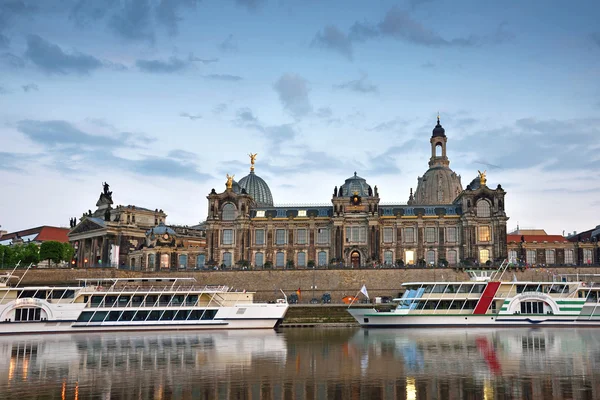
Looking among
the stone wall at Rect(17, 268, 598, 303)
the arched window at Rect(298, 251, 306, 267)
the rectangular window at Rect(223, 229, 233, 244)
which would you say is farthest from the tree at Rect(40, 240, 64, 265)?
the arched window at Rect(298, 251, 306, 267)

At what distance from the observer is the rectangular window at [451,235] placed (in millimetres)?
92688

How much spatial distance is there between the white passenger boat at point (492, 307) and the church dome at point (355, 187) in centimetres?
3739

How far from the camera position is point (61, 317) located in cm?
5566

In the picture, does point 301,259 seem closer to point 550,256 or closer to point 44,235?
point 550,256

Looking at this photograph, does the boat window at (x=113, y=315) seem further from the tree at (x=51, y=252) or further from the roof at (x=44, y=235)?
the roof at (x=44, y=235)

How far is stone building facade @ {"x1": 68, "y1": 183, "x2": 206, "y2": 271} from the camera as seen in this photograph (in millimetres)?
100250

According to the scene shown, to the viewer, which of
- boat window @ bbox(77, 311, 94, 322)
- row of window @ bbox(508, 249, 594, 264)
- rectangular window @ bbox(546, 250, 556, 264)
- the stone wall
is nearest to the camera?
boat window @ bbox(77, 311, 94, 322)

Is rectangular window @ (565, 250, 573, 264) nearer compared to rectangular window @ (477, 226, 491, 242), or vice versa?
rectangular window @ (477, 226, 491, 242)

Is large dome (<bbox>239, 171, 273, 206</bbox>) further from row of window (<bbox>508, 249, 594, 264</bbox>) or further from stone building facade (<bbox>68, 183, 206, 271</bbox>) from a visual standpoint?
row of window (<bbox>508, 249, 594, 264</bbox>)

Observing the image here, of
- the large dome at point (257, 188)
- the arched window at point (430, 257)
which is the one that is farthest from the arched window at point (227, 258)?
the arched window at point (430, 257)

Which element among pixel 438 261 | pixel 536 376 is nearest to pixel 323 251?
pixel 438 261

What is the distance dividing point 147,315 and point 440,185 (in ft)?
271

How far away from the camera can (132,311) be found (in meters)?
58.0

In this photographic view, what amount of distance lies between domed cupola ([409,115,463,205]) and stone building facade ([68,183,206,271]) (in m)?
45.0
